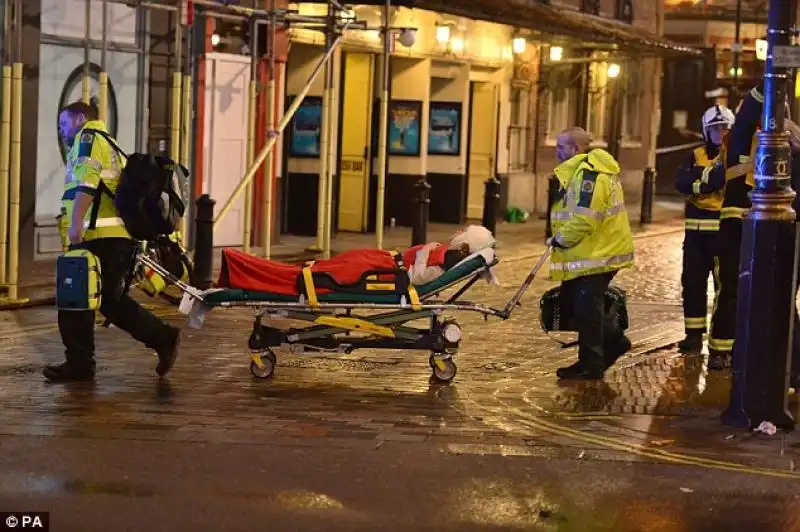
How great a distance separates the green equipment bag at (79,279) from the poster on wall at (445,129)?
52.6 ft

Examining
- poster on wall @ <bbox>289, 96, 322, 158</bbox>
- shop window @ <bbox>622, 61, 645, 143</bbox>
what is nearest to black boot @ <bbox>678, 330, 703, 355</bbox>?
poster on wall @ <bbox>289, 96, 322, 158</bbox>

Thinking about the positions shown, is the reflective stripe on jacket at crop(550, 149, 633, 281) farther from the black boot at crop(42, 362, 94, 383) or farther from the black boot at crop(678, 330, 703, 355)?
the black boot at crop(42, 362, 94, 383)

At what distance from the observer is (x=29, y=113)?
15.4 metres

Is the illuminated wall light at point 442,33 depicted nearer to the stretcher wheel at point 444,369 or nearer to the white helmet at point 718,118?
the white helmet at point 718,118

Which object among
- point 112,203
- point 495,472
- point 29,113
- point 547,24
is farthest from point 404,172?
point 495,472

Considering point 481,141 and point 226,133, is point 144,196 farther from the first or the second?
point 481,141

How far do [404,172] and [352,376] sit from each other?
46.0ft

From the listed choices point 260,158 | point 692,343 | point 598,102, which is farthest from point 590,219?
point 598,102

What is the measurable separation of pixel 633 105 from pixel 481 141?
335 inches

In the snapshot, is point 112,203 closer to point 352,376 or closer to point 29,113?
point 352,376

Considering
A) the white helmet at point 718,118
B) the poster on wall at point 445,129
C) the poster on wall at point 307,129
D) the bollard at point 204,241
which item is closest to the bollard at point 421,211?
the poster on wall at point 307,129

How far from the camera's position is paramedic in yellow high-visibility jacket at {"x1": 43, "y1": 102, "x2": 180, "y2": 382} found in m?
9.36

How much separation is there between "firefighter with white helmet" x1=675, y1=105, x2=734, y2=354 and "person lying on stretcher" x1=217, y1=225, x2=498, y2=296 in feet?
7.29

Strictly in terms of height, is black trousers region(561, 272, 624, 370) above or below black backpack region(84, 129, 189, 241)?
below
